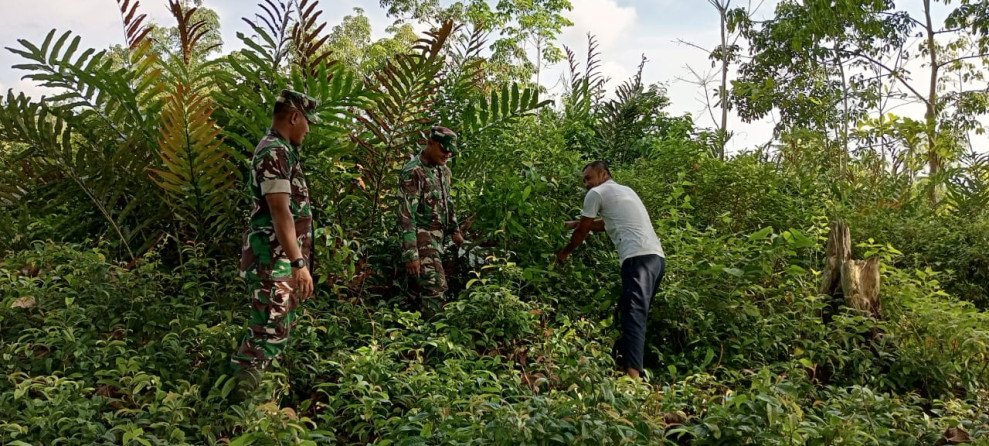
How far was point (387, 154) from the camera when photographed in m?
5.00

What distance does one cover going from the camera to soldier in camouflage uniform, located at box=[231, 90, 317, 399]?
3.26 metres

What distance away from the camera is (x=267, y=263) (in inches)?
133

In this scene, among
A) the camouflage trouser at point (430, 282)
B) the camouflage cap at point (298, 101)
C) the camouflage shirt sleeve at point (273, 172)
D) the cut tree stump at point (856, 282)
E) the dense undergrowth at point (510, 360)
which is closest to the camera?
the dense undergrowth at point (510, 360)

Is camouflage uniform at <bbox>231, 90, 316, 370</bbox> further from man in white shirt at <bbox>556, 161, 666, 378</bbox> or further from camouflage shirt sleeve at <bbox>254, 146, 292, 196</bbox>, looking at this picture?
man in white shirt at <bbox>556, 161, 666, 378</bbox>

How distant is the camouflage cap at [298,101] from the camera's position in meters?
3.43

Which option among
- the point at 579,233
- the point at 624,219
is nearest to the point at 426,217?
the point at 579,233

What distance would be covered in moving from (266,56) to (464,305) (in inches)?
98.0

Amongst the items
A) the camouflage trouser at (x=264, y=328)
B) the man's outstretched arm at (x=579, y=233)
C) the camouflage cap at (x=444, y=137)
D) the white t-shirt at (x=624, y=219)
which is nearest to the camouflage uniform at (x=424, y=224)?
the camouflage cap at (x=444, y=137)

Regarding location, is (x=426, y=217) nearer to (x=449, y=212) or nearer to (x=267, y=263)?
(x=449, y=212)

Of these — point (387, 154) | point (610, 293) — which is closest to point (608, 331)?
point (610, 293)

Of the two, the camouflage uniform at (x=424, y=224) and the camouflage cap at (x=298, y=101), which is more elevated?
the camouflage cap at (x=298, y=101)

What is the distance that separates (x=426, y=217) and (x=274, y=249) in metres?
1.42

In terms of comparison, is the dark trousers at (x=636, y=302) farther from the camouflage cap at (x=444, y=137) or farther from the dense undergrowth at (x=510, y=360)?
the camouflage cap at (x=444, y=137)

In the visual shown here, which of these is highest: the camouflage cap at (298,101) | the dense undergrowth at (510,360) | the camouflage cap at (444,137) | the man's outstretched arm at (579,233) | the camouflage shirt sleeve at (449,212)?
the camouflage cap at (298,101)
